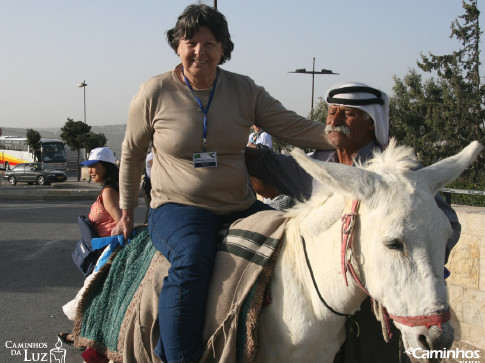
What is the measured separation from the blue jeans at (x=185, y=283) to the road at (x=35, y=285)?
9.84 ft

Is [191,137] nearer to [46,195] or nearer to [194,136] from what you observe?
[194,136]

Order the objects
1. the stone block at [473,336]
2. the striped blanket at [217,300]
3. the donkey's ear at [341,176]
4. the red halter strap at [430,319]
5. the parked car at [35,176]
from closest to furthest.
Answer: the red halter strap at [430,319] → the donkey's ear at [341,176] → the striped blanket at [217,300] → the stone block at [473,336] → the parked car at [35,176]

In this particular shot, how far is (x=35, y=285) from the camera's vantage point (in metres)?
7.27

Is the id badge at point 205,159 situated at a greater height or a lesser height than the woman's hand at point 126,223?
greater

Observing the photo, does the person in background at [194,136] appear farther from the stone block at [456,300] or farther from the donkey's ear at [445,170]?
the stone block at [456,300]

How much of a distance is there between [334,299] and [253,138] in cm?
703

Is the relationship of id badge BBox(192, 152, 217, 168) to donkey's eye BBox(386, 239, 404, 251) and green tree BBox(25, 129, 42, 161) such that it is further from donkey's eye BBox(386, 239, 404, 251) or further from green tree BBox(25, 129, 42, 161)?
green tree BBox(25, 129, 42, 161)

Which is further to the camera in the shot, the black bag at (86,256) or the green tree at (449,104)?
the green tree at (449,104)

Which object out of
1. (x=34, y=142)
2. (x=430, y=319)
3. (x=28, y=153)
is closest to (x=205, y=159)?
(x=430, y=319)

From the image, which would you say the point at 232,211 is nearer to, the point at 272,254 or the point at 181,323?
the point at 272,254

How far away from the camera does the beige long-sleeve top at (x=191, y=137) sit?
9.39 ft

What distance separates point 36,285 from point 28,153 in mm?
43531

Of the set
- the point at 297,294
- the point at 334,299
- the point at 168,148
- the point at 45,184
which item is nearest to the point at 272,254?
the point at 297,294

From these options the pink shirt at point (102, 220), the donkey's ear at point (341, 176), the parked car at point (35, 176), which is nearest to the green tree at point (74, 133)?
the parked car at point (35, 176)
